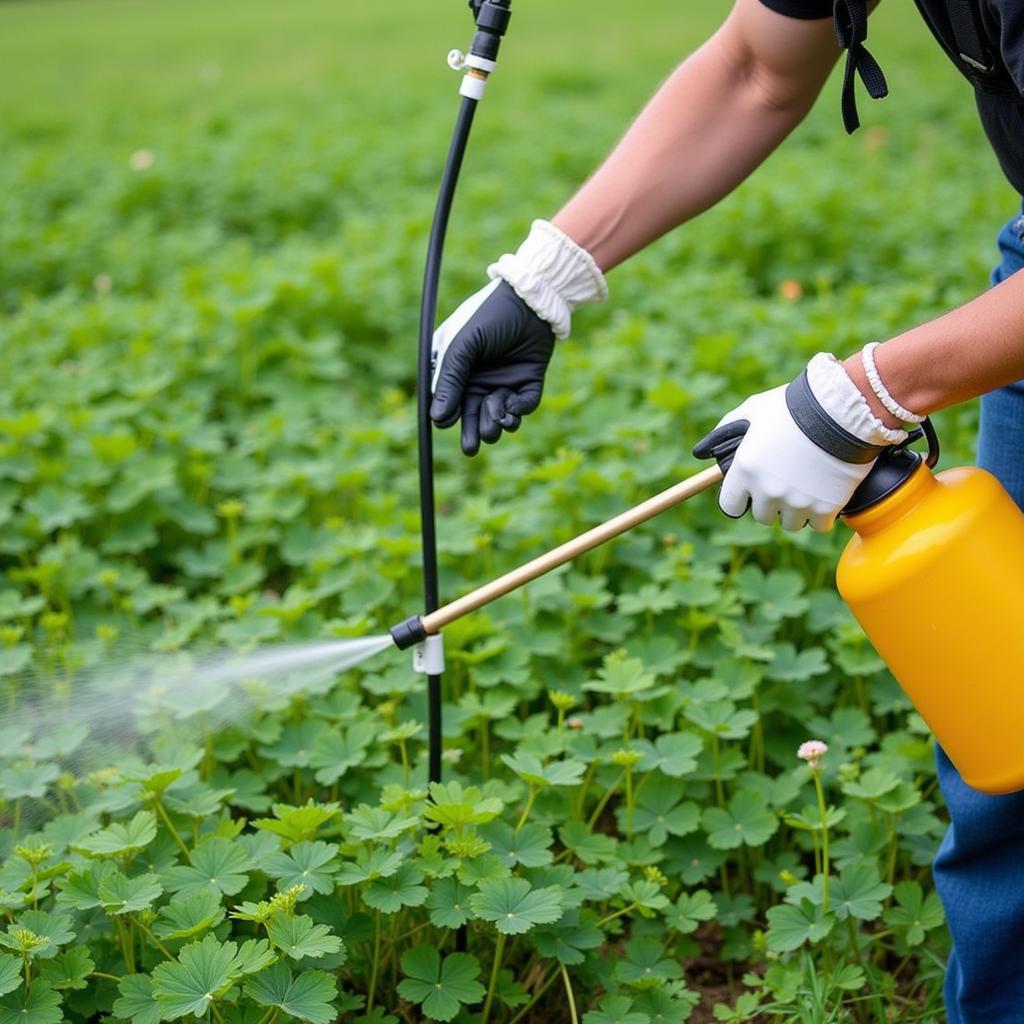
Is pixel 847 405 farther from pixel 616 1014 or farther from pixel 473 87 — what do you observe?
pixel 616 1014

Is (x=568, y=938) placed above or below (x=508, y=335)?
below

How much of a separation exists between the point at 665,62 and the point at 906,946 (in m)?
8.00

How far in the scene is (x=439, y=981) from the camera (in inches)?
66.9

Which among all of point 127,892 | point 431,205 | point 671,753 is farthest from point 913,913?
point 431,205

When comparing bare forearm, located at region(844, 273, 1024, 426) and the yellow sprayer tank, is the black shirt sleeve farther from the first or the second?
the yellow sprayer tank

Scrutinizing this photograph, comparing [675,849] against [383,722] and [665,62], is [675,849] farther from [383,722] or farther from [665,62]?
[665,62]

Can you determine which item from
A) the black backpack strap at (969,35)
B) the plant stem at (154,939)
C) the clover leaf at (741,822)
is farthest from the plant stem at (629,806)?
the black backpack strap at (969,35)

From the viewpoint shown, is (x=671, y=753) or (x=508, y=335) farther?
(x=671, y=753)

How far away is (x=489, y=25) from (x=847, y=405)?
782 millimetres

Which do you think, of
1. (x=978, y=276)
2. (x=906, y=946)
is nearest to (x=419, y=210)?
(x=978, y=276)

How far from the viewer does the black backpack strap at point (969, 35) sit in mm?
1469

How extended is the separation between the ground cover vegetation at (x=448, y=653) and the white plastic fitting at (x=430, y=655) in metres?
0.18

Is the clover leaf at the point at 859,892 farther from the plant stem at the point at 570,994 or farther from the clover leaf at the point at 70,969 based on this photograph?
the clover leaf at the point at 70,969

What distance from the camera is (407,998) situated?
1.67 meters
